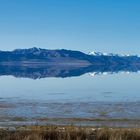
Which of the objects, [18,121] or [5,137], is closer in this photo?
[5,137]

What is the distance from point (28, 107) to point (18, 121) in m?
6.74

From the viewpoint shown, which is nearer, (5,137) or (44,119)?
(5,137)

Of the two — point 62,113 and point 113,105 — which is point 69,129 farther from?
point 113,105

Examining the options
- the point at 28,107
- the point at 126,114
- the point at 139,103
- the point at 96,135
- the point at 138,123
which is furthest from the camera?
the point at 139,103

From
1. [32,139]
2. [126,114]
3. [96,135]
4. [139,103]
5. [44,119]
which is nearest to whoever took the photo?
[32,139]

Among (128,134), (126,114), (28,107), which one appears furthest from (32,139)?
(28,107)

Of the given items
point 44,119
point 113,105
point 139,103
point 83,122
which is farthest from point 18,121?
point 139,103

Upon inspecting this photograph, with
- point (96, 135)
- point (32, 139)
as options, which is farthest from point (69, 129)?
point (32, 139)

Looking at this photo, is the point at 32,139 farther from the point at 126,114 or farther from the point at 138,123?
the point at 126,114

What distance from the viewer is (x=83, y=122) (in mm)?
22156

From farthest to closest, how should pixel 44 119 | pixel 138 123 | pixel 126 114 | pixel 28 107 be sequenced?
1. pixel 28 107
2. pixel 126 114
3. pixel 44 119
4. pixel 138 123

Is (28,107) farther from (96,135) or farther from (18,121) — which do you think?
(96,135)

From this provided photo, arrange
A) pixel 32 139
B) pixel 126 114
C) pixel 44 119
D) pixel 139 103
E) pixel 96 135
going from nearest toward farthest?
pixel 32 139
pixel 96 135
pixel 44 119
pixel 126 114
pixel 139 103

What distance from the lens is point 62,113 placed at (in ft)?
85.3
